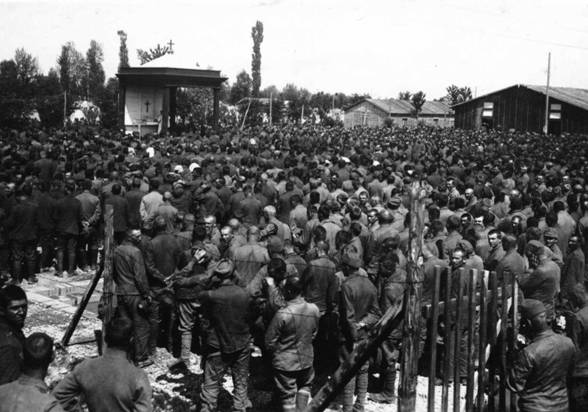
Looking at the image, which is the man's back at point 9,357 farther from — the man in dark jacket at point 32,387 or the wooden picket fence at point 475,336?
the wooden picket fence at point 475,336

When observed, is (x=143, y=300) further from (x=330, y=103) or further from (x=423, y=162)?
(x=330, y=103)

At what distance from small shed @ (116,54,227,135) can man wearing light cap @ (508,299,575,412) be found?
94.4 feet

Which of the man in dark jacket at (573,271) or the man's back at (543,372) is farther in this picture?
the man in dark jacket at (573,271)

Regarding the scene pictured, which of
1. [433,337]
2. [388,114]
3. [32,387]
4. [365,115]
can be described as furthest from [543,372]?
[365,115]

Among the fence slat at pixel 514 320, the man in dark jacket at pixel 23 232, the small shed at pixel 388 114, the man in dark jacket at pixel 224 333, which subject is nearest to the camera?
the fence slat at pixel 514 320

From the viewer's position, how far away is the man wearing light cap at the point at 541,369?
521 centimetres

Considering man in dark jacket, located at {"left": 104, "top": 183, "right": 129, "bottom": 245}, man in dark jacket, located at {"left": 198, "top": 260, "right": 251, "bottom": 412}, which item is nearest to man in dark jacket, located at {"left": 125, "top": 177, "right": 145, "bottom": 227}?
man in dark jacket, located at {"left": 104, "top": 183, "right": 129, "bottom": 245}

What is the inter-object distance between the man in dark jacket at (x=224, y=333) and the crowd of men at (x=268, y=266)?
2cm

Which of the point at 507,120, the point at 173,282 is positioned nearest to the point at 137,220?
the point at 173,282

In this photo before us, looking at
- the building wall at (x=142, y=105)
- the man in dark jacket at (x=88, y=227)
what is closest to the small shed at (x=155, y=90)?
the building wall at (x=142, y=105)

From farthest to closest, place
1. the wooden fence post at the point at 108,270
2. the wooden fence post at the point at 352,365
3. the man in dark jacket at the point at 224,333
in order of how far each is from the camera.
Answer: the wooden fence post at the point at 108,270, the man in dark jacket at the point at 224,333, the wooden fence post at the point at 352,365

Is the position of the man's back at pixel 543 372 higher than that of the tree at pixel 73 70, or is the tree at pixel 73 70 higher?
the tree at pixel 73 70

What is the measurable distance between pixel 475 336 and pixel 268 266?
251 cm

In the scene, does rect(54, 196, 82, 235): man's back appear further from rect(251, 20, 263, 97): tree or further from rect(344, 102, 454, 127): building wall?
rect(251, 20, 263, 97): tree
